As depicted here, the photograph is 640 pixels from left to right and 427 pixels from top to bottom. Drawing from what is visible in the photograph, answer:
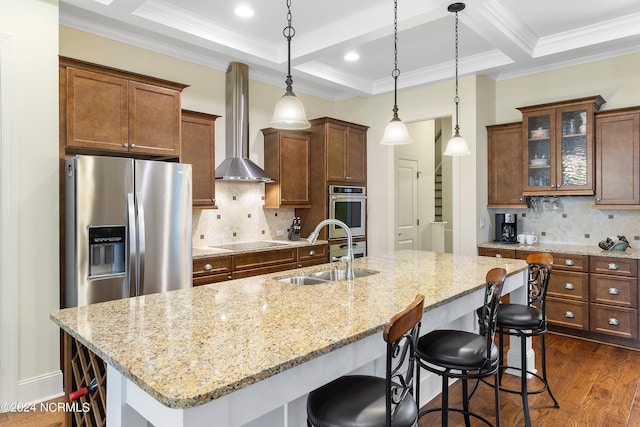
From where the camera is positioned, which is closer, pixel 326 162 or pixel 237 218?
pixel 237 218

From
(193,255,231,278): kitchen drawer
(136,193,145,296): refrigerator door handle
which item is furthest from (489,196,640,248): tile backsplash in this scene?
(136,193,145,296): refrigerator door handle

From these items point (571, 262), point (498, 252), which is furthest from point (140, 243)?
point (571, 262)

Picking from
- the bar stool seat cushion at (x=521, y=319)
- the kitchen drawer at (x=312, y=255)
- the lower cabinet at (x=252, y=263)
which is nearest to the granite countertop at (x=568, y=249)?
the bar stool seat cushion at (x=521, y=319)

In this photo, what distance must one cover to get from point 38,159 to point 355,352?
2.64 m

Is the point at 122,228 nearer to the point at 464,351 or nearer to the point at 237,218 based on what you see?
the point at 237,218

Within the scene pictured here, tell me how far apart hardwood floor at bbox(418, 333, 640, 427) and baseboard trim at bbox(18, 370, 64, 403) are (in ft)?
8.30

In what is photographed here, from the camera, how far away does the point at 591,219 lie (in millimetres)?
4410

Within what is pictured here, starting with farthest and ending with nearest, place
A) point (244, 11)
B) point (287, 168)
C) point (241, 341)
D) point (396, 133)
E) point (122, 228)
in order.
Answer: point (287, 168) < point (244, 11) < point (122, 228) < point (396, 133) < point (241, 341)

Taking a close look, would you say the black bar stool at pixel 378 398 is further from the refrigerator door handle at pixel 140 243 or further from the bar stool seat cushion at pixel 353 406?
the refrigerator door handle at pixel 140 243

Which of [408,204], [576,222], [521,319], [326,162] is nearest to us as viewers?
[521,319]

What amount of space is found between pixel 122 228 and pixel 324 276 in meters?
1.55

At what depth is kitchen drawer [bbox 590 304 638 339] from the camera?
3709mm

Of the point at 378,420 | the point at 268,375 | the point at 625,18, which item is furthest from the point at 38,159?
the point at 625,18

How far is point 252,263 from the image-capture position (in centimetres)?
408
